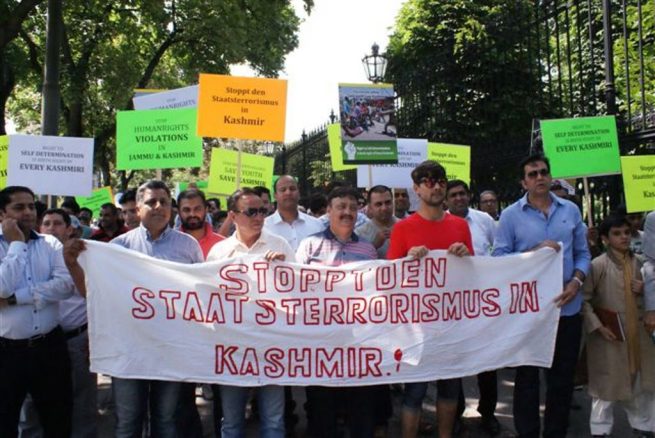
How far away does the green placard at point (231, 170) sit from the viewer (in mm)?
7575

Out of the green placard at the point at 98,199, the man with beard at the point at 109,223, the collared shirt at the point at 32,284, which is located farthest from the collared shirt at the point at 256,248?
the green placard at the point at 98,199

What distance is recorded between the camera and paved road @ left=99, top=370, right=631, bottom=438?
5.01 metres

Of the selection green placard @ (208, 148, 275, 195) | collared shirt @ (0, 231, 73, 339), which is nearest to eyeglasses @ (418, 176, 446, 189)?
collared shirt @ (0, 231, 73, 339)

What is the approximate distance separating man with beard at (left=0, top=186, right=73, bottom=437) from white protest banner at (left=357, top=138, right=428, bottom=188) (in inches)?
153

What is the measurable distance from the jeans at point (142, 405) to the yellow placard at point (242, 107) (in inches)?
116

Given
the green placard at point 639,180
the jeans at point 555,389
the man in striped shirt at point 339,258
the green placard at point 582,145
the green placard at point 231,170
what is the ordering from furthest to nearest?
the green placard at point 231,170 < the green placard at point 582,145 < the green placard at point 639,180 < the jeans at point 555,389 < the man in striped shirt at point 339,258

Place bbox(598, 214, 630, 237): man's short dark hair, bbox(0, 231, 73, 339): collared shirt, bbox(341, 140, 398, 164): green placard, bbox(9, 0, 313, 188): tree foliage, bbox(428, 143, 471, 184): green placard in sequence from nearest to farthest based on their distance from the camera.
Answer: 1. bbox(0, 231, 73, 339): collared shirt
2. bbox(598, 214, 630, 237): man's short dark hair
3. bbox(341, 140, 398, 164): green placard
4. bbox(428, 143, 471, 184): green placard
5. bbox(9, 0, 313, 188): tree foliage

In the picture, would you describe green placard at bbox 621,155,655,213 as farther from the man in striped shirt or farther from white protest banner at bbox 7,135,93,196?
white protest banner at bbox 7,135,93,196

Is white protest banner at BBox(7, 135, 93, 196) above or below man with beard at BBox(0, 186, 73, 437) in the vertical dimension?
above

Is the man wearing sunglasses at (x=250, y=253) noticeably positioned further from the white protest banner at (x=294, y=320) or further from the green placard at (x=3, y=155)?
the green placard at (x=3, y=155)

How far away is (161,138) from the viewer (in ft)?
21.8

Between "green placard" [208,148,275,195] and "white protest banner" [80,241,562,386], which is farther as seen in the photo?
"green placard" [208,148,275,195]

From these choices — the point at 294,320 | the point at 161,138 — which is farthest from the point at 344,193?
the point at 161,138

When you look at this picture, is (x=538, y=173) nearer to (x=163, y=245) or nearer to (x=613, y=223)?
(x=613, y=223)
